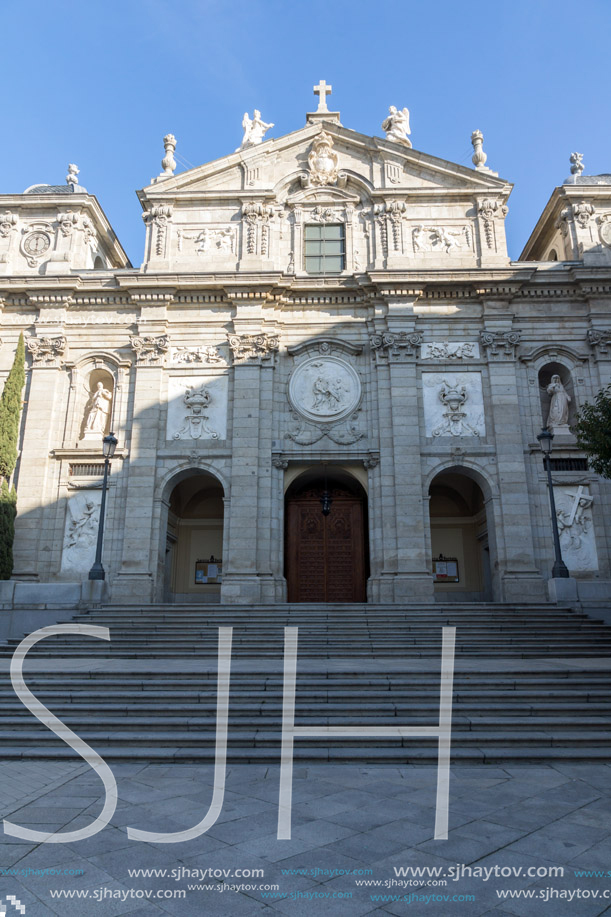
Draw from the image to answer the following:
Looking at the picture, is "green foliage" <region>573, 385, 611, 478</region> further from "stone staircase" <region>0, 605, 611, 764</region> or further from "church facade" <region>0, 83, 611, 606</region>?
"church facade" <region>0, 83, 611, 606</region>

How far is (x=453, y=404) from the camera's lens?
23.6 m

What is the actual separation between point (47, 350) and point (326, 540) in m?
12.8

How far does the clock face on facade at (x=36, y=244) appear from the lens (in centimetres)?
2589

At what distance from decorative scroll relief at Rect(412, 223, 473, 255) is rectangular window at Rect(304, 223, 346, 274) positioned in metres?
Answer: 2.90

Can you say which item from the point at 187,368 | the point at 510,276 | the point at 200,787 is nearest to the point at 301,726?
the point at 200,787

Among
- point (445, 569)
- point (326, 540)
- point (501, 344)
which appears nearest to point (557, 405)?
point (501, 344)

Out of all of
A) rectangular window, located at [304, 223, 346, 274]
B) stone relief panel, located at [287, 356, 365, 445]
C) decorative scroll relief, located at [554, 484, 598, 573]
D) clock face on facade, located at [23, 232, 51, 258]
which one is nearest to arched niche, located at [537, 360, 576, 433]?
decorative scroll relief, located at [554, 484, 598, 573]

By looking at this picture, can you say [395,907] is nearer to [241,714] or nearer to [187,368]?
[241,714]

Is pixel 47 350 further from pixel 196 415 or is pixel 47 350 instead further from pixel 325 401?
pixel 325 401

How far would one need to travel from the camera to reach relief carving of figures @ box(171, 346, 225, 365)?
2434 cm

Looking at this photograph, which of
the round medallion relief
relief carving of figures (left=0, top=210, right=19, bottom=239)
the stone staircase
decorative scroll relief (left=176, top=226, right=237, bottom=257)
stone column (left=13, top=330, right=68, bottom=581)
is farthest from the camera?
relief carving of figures (left=0, top=210, right=19, bottom=239)

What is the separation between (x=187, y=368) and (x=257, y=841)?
20.0m

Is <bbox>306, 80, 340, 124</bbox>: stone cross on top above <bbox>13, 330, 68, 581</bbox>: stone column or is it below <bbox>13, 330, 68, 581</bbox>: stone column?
above

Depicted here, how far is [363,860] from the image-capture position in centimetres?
546
